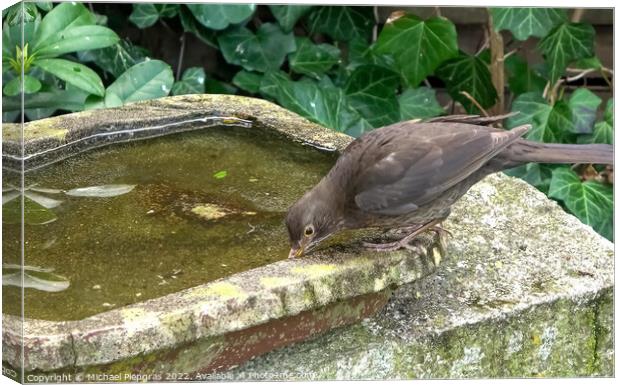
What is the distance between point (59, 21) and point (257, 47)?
1787 millimetres

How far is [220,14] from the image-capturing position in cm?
406

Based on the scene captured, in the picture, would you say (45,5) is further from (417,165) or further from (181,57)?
Answer: (181,57)

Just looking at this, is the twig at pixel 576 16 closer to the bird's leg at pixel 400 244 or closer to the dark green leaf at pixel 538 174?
the dark green leaf at pixel 538 174

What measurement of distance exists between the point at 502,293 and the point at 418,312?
0.76 feet

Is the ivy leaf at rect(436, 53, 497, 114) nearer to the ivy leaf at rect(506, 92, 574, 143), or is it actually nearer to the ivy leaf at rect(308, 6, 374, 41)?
the ivy leaf at rect(506, 92, 574, 143)

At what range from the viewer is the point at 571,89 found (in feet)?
14.0

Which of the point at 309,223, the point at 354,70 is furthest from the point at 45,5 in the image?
the point at 354,70

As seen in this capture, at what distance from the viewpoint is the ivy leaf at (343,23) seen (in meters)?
4.41

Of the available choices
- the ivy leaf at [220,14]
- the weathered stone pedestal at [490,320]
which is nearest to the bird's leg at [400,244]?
the weathered stone pedestal at [490,320]

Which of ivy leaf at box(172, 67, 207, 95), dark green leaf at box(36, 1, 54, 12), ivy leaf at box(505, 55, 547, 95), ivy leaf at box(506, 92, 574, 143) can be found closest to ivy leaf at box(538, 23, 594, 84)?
ivy leaf at box(506, 92, 574, 143)

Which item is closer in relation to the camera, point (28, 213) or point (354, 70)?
point (28, 213)

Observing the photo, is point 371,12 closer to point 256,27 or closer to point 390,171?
point 256,27

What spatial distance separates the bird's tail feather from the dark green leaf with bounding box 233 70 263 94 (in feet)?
5.74

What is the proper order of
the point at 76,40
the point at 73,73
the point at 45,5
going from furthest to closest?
1. the point at 73,73
2. the point at 76,40
3. the point at 45,5
